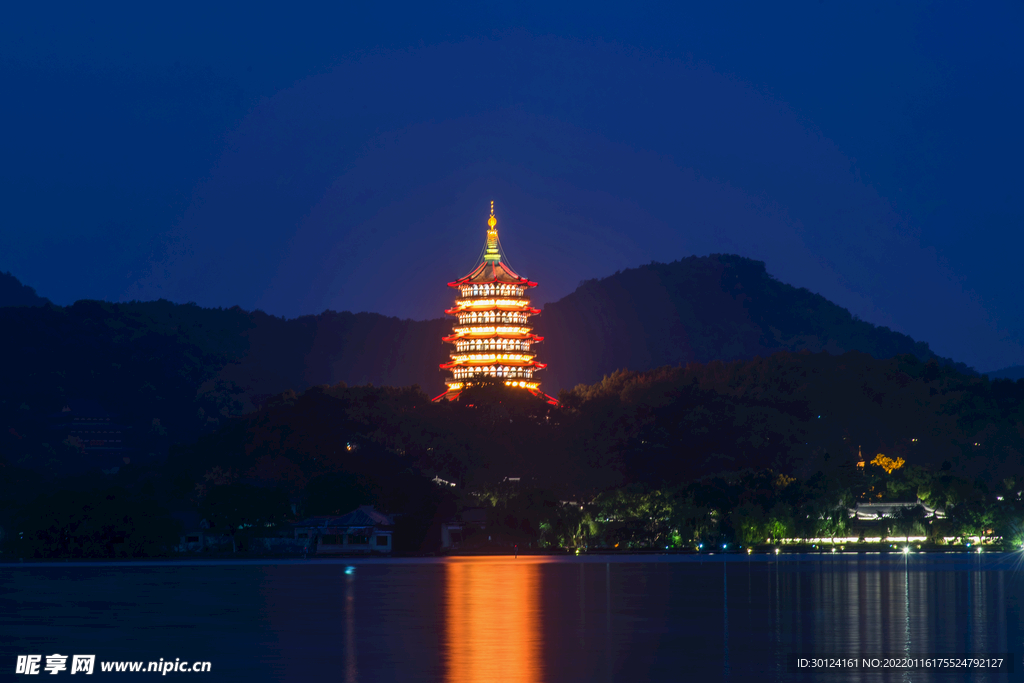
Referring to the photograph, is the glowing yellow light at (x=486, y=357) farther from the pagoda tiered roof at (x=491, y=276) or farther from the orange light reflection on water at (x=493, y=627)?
the orange light reflection on water at (x=493, y=627)

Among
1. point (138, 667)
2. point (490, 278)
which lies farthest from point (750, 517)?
point (138, 667)

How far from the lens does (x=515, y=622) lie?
24.3 m

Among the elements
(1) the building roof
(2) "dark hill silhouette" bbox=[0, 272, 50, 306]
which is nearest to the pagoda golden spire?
(1) the building roof

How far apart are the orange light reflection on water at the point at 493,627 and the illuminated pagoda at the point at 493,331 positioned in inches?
2030

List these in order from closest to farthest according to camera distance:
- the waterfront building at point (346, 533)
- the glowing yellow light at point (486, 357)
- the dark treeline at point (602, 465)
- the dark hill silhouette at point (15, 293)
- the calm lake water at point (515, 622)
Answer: the calm lake water at point (515, 622) < the waterfront building at point (346, 533) < the dark treeline at point (602, 465) < the glowing yellow light at point (486, 357) < the dark hill silhouette at point (15, 293)

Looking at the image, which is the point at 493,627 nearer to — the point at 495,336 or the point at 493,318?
A: the point at 495,336

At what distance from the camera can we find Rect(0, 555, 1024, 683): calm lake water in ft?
59.0

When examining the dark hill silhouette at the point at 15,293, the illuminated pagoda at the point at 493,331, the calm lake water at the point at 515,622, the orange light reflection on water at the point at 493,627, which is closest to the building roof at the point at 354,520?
the calm lake water at the point at 515,622

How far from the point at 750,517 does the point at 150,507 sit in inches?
1172

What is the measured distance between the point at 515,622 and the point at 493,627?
1032 mm

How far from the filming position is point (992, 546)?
6656 cm

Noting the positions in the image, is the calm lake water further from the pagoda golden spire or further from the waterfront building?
the pagoda golden spire

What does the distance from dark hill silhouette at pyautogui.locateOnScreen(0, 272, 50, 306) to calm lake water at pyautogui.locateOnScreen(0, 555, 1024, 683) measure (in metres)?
162

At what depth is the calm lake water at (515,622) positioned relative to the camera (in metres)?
18.0
